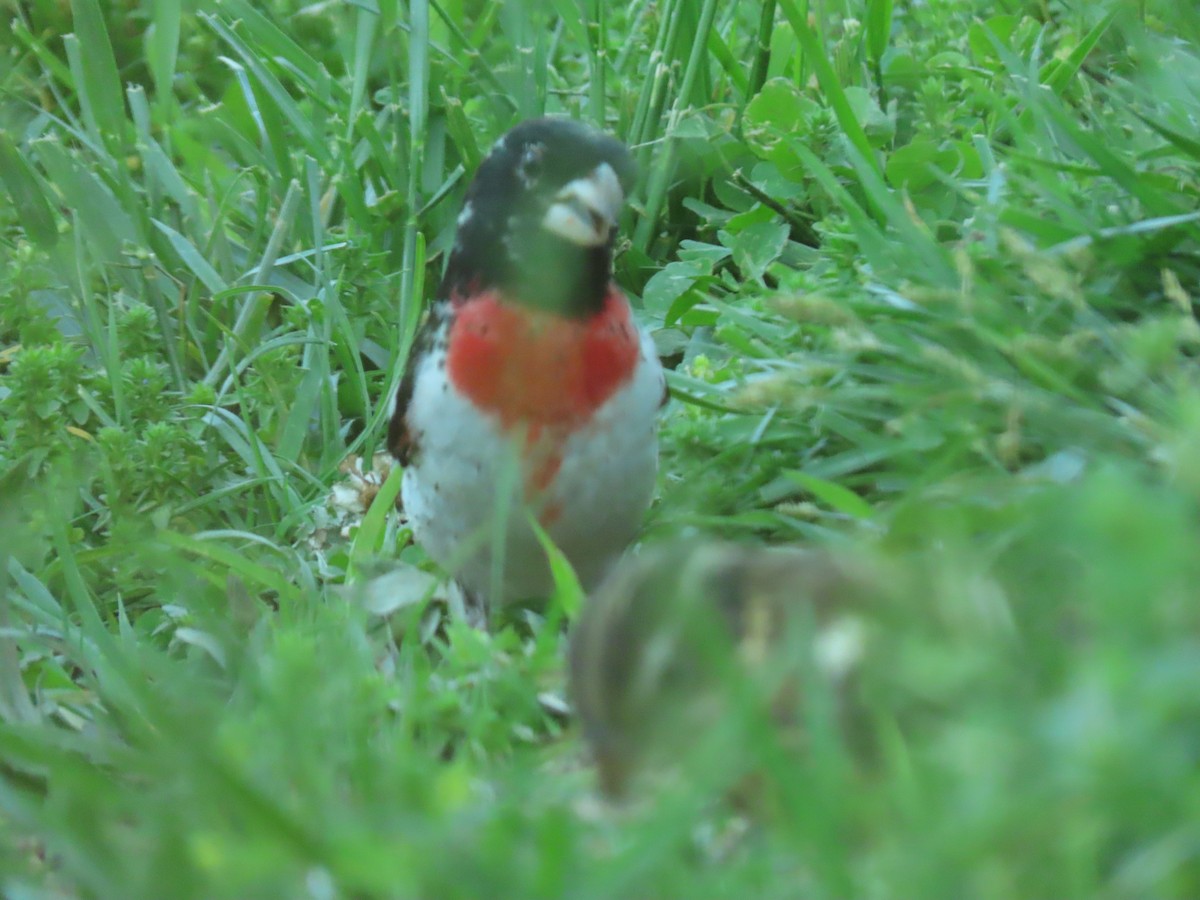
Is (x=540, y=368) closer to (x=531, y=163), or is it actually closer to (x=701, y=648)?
(x=531, y=163)

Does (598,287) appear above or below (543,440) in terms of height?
above

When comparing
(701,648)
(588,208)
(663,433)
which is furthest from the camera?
(663,433)

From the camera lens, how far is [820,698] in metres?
1.16

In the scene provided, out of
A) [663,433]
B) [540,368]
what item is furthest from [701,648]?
[663,433]

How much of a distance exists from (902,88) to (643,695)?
103 inches

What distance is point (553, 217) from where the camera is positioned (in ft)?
7.98

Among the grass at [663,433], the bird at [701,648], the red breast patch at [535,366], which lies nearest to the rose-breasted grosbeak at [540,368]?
the red breast patch at [535,366]

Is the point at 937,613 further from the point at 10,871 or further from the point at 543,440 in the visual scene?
the point at 543,440

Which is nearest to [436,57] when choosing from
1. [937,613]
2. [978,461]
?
[978,461]

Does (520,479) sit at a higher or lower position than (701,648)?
lower

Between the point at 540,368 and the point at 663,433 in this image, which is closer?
the point at 540,368

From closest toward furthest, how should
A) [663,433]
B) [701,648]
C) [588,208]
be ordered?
1. [701,648]
2. [588,208]
3. [663,433]

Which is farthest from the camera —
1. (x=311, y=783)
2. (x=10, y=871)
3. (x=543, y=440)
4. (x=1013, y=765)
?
(x=543, y=440)

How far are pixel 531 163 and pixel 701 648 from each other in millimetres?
1459
